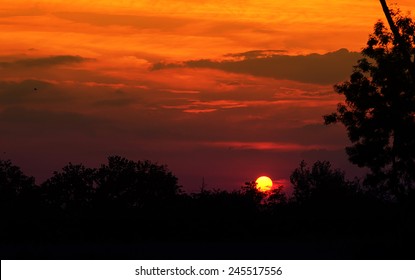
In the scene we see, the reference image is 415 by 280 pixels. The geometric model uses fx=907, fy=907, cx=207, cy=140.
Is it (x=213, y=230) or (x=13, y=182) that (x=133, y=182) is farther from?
(x=213, y=230)

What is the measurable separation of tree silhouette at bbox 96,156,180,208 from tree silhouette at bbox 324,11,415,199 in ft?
44.5

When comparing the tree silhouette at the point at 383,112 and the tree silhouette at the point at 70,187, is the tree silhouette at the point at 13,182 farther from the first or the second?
the tree silhouette at the point at 383,112

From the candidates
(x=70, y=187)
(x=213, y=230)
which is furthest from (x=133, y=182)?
(x=213, y=230)

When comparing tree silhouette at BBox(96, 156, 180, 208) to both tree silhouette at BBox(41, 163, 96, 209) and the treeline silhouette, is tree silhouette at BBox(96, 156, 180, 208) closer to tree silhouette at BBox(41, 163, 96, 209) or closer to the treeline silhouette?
tree silhouette at BBox(41, 163, 96, 209)

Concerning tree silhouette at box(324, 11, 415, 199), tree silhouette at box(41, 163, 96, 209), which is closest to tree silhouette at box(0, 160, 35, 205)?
tree silhouette at box(41, 163, 96, 209)

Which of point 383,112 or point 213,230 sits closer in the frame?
point 213,230

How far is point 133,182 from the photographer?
190 feet

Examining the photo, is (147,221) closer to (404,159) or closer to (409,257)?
(409,257)

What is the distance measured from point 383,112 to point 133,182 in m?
19.0

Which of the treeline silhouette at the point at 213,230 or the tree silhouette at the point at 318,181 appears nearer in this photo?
the treeline silhouette at the point at 213,230

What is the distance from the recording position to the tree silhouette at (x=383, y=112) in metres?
62.4


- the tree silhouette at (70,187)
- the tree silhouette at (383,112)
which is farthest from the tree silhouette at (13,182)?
the tree silhouette at (383,112)

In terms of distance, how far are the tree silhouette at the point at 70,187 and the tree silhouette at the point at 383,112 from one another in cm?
Answer: 1786
